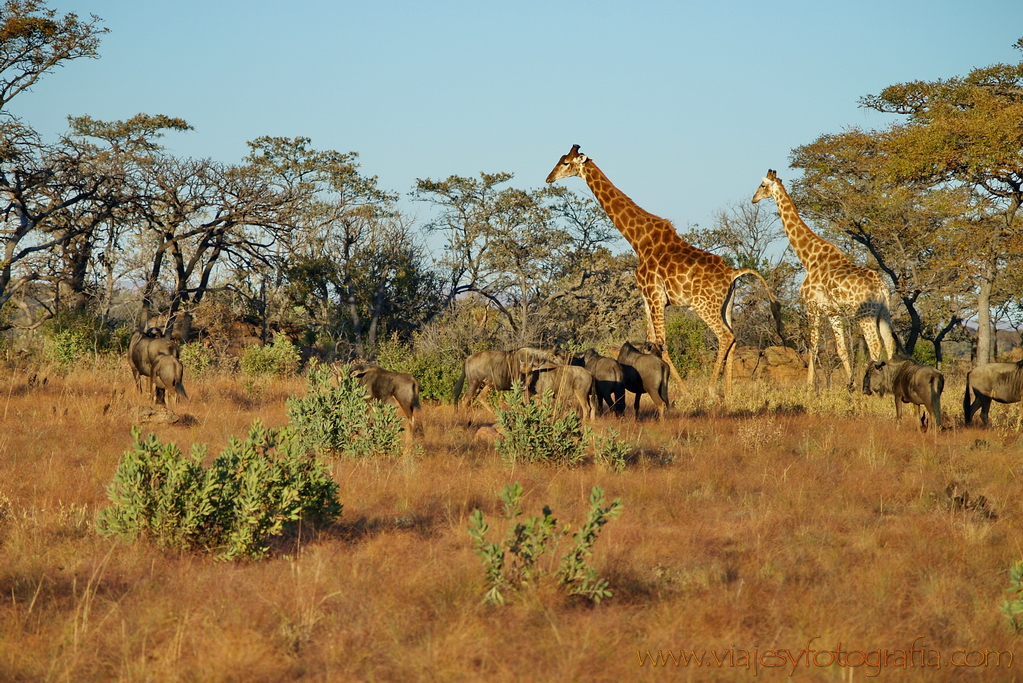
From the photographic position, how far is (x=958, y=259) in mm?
14023

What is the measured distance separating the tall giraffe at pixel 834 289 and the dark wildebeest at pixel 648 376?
14.9 ft

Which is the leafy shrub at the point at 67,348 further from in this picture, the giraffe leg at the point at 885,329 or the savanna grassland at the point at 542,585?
the giraffe leg at the point at 885,329

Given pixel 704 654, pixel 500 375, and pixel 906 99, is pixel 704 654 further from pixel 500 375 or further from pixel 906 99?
pixel 906 99

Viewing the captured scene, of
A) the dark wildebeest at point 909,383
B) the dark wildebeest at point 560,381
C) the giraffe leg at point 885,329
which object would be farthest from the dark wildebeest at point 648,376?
the giraffe leg at point 885,329

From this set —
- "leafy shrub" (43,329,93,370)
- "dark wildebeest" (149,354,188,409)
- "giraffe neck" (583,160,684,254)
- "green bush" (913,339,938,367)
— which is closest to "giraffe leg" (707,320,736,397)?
"giraffe neck" (583,160,684,254)

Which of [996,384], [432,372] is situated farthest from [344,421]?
[996,384]

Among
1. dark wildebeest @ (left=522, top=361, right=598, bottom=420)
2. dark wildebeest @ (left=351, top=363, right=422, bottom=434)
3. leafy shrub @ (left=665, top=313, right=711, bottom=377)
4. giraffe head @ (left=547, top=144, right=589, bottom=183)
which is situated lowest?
dark wildebeest @ (left=351, top=363, right=422, bottom=434)

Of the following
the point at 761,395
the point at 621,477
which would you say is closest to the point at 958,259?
the point at 761,395

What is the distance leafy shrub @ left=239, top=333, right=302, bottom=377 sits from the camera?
Result: 1603cm

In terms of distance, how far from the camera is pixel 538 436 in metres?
7.86

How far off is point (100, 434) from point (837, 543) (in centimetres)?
694

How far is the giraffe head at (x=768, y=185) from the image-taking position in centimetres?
1575

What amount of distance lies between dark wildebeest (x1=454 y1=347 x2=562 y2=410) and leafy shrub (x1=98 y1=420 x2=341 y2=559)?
4.76m

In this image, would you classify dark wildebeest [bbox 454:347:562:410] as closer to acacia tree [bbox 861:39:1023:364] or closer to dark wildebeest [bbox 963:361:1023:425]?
dark wildebeest [bbox 963:361:1023:425]
